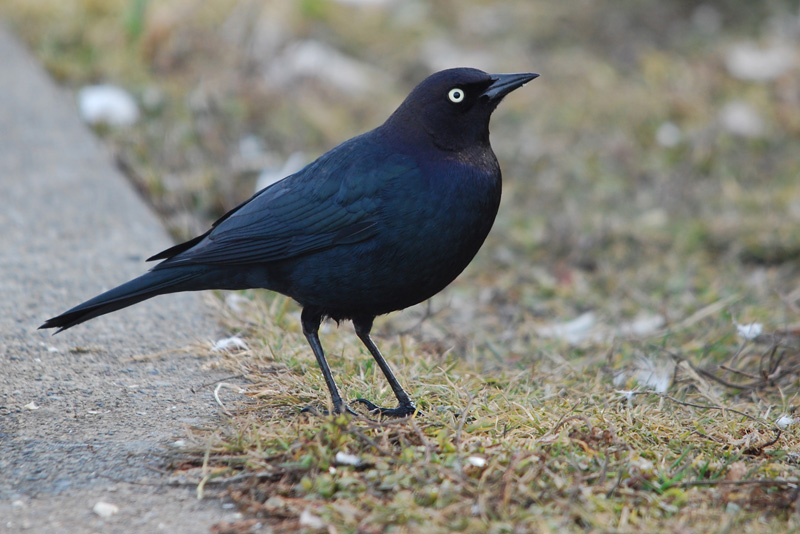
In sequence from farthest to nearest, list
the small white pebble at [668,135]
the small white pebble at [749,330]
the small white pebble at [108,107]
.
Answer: the small white pebble at [668,135]
the small white pebble at [108,107]
the small white pebble at [749,330]

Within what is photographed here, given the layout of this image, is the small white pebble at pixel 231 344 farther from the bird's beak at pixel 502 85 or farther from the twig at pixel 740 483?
the twig at pixel 740 483

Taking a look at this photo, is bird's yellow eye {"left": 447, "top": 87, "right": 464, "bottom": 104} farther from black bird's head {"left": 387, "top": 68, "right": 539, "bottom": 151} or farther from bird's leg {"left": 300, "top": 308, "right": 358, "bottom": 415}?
bird's leg {"left": 300, "top": 308, "right": 358, "bottom": 415}

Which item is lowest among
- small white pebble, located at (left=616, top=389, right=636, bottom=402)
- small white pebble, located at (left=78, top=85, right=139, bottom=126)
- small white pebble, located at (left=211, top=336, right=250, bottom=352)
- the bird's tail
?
small white pebble, located at (left=616, top=389, right=636, bottom=402)

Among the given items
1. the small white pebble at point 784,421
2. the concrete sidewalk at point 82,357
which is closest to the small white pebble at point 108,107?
the concrete sidewalk at point 82,357

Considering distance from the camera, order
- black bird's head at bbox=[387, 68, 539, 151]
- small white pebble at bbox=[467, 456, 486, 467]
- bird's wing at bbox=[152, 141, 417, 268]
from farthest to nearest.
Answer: black bird's head at bbox=[387, 68, 539, 151], bird's wing at bbox=[152, 141, 417, 268], small white pebble at bbox=[467, 456, 486, 467]

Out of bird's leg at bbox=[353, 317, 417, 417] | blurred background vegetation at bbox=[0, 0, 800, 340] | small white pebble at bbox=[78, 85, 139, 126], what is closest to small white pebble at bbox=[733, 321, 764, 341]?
blurred background vegetation at bbox=[0, 0, 800, 340]

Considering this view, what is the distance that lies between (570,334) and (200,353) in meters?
1.84

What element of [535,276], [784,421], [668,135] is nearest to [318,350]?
[784,421]

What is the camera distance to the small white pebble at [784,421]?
3014 mm

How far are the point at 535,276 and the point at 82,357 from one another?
2.58 m

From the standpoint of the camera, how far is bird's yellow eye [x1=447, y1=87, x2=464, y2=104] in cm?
315

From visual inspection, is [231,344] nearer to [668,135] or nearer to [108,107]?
[108,107]

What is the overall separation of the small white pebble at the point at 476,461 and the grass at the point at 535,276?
2 centimetres

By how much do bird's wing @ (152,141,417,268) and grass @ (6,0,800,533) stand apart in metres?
0.46
